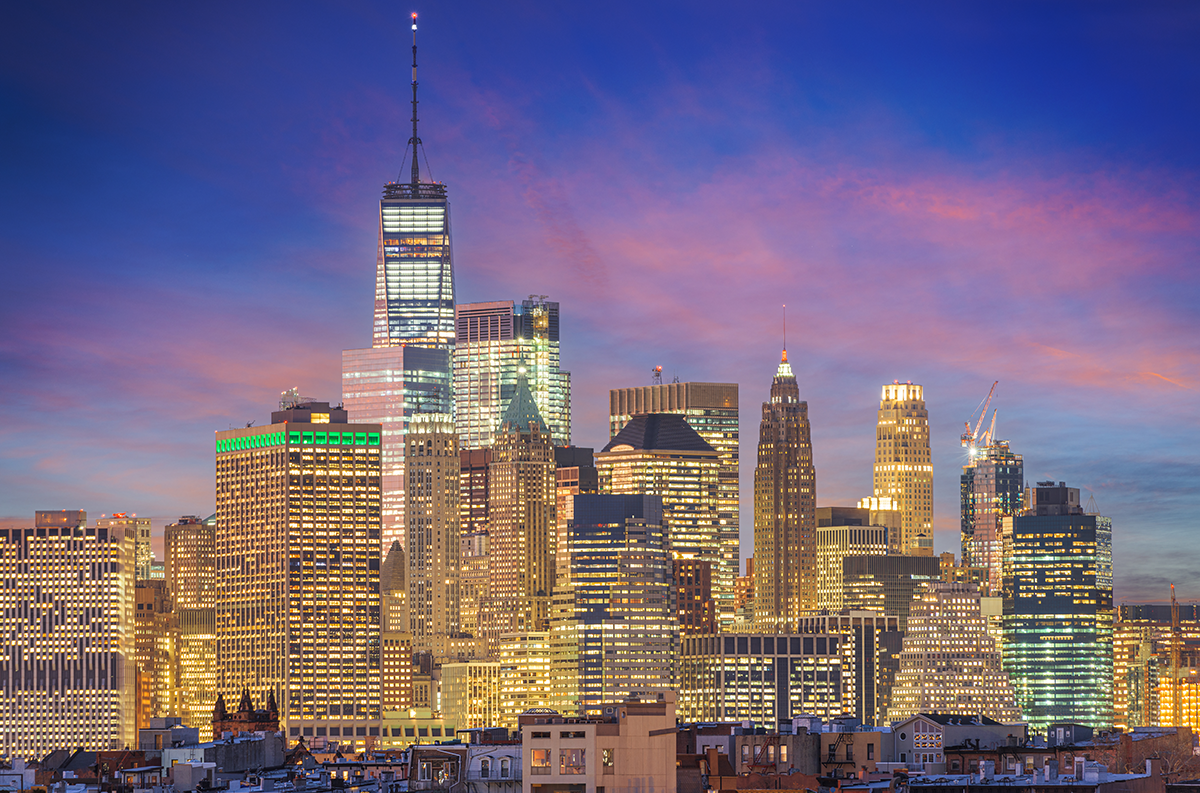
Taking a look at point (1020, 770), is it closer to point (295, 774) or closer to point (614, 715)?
point (614, 715)

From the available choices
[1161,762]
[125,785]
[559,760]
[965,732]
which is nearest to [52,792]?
[125,785]

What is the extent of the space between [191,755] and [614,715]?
133 feet

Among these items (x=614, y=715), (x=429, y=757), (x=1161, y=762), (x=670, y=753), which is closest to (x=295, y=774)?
(x=429, y=757)

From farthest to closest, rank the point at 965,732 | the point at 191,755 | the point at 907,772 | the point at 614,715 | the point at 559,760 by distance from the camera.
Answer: the point at 965,732, the point at 191,755, the point at 907,772, the point at 614,715, the point at 559,760

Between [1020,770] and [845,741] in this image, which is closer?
[1020,770]

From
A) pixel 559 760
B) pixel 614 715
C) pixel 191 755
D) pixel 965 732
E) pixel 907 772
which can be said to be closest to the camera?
pixel 559 760

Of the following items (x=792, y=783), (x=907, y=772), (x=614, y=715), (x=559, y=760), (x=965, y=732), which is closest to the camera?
(x=559, y=760)

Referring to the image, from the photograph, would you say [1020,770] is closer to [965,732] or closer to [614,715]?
[614,715]

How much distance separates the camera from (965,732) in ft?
610

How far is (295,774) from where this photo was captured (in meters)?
136

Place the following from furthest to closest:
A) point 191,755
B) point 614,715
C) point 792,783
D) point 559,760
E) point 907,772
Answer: point 191,755 → point 907,772 → point 792,783 → point 614,715 → point 559,760

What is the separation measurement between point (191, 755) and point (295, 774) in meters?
11.7

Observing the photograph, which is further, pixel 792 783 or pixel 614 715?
pixel 792 783

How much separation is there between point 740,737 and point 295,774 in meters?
30.5
